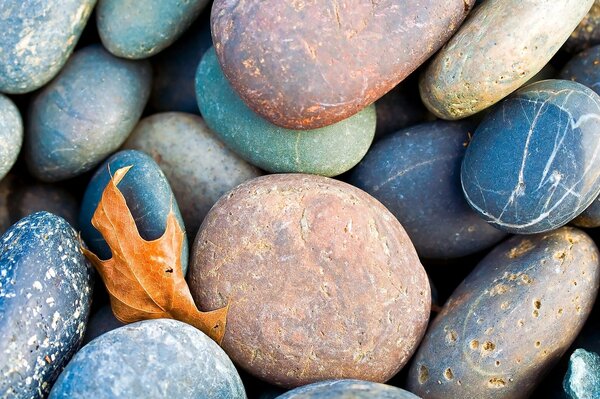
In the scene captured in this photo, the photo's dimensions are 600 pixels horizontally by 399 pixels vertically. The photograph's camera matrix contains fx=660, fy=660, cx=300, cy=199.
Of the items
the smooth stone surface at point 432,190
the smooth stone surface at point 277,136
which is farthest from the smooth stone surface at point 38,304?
the smooth stone surface at point 432,190

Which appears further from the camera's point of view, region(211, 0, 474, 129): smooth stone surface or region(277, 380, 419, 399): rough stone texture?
region(211, 0, 474, 129): smooth stone surface

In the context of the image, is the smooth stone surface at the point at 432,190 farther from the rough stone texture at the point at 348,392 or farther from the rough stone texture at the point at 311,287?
the rough stone texture at the point at 348,392

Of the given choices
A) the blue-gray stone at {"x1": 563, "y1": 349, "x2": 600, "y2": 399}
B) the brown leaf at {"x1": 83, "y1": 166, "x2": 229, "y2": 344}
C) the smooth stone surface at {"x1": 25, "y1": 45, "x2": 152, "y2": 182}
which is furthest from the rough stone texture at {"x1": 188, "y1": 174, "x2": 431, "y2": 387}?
the smooth stone surface at {"x1": 25, "y1": 45, "x2": 152, "y2": 182}

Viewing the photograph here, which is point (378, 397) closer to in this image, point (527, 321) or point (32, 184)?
point (527, 321)

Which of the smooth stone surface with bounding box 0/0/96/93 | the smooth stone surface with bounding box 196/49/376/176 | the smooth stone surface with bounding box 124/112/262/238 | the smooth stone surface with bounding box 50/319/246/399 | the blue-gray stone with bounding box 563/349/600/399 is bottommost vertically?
the blue-gray stone with bounding box 563/349/600/399

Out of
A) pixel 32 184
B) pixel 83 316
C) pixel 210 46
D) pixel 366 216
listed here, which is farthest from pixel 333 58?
pixel 32 184

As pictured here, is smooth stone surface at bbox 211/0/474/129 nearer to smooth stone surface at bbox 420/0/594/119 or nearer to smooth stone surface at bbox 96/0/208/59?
smooth stone surface at bbox 420/0/594/119

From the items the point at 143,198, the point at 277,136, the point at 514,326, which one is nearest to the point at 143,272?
the point at 143,198
